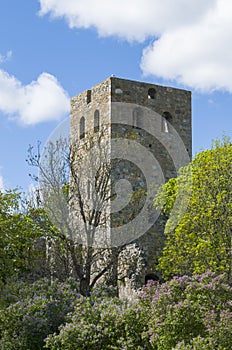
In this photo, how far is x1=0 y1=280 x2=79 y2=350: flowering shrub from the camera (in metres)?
12.6

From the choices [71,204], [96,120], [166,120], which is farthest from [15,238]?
[166,120]

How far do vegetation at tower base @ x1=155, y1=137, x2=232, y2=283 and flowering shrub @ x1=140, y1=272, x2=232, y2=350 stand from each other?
4695mm

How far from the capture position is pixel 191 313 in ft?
33.8

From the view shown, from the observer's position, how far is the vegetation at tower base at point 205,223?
1650cm

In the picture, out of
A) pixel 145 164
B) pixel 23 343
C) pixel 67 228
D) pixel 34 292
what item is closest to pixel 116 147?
pixel 145 164

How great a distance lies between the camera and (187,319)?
1029cm

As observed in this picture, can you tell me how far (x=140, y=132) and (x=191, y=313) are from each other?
14.2 meters

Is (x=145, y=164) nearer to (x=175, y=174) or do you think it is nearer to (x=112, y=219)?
(x=175, y=174)

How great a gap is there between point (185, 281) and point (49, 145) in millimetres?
8231

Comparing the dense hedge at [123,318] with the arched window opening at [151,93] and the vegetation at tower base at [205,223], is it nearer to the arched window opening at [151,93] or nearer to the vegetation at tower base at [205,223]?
the vegetation at tower base at [205,223]

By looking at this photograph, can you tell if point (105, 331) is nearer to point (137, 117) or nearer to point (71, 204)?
point (71, 204)

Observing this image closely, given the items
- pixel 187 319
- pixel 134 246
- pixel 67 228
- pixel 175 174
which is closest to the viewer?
pixel 187 319

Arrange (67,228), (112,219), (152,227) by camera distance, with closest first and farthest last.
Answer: (67,228) → (112,219) → (152,227)

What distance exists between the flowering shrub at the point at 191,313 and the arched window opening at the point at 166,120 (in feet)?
47.5
